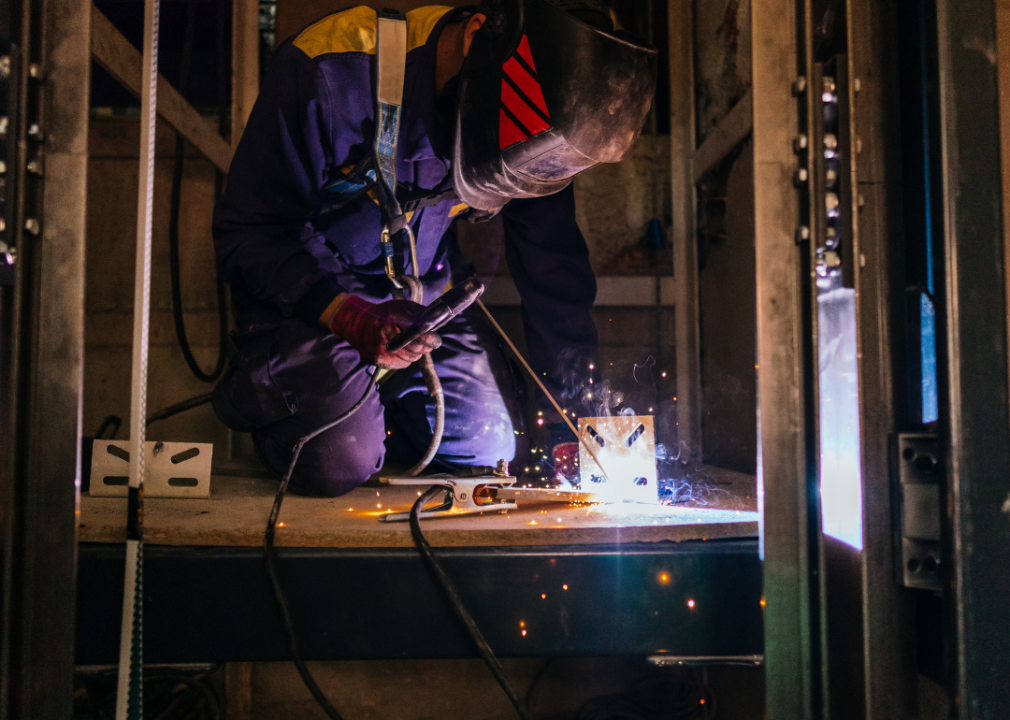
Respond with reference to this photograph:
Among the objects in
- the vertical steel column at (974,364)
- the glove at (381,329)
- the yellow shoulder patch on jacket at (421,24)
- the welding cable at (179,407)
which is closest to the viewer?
the vertical steel column at (974,364)

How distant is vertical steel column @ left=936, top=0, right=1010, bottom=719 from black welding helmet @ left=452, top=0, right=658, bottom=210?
52 centimetres

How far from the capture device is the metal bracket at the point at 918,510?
833mm

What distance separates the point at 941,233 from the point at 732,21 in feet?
3.89

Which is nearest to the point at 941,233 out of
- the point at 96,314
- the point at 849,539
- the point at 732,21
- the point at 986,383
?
the point at 986,383

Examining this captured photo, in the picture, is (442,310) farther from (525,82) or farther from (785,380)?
(785,380)

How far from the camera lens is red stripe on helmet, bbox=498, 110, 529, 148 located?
1.27 m

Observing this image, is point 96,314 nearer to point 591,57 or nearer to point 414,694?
point 414,694

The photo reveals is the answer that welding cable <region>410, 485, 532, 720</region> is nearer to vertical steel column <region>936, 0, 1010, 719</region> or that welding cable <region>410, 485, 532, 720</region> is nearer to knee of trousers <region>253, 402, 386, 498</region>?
knee of trousers <region>253, 402, 386, 498</region>

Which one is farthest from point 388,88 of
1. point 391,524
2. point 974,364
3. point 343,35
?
point 974,364

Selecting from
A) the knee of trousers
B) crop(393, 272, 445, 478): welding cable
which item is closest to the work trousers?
the knee of trousers

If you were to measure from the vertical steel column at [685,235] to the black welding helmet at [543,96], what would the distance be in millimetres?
839

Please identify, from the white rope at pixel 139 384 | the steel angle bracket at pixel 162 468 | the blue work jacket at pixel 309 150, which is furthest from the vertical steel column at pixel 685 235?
the white rope at pixel 139 384

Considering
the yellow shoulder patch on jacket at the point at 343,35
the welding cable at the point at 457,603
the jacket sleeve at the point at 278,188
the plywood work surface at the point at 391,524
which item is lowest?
the welding cable at the point at 457,603

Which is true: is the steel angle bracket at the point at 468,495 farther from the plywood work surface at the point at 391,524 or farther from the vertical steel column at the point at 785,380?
the vertical steel column at the point at 785,380
